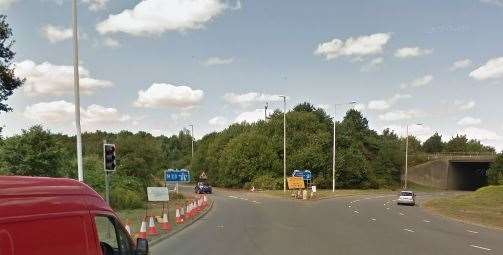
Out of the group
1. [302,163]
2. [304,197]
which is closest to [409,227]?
[304,197]

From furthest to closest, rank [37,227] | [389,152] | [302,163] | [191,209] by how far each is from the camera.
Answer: [389,152]
[302,163]
[191,209]
[37,227]

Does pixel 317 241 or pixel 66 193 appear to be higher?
pixel 66 193

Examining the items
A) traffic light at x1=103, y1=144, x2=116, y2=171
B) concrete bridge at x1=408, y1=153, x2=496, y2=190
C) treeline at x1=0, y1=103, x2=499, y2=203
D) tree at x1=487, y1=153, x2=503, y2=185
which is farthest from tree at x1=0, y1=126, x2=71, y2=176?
concrete bridge at x1=408, y1=153, x2=496, y2=190

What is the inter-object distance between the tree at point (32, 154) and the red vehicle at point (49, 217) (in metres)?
28.3

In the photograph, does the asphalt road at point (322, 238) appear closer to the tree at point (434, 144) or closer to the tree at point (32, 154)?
the tree at point (32, 154)

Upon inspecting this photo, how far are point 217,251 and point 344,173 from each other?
74.2m

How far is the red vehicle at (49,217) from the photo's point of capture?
173 inches

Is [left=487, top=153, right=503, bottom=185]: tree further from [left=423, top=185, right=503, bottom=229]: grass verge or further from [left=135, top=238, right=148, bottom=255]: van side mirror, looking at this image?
[left=135, top=238, right=148, bottom=255]: van side mirror

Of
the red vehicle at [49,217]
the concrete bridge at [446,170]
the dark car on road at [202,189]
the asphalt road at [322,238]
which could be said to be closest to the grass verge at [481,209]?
→ the asphalt road at [322,238]

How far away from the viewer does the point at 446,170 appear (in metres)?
104

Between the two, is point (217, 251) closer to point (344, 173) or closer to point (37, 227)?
point (37, 227)

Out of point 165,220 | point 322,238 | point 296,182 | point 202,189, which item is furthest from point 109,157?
point 202,189

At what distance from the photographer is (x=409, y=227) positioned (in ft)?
91.0

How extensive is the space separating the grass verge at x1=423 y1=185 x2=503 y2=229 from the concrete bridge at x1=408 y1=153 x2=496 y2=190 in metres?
44.5
